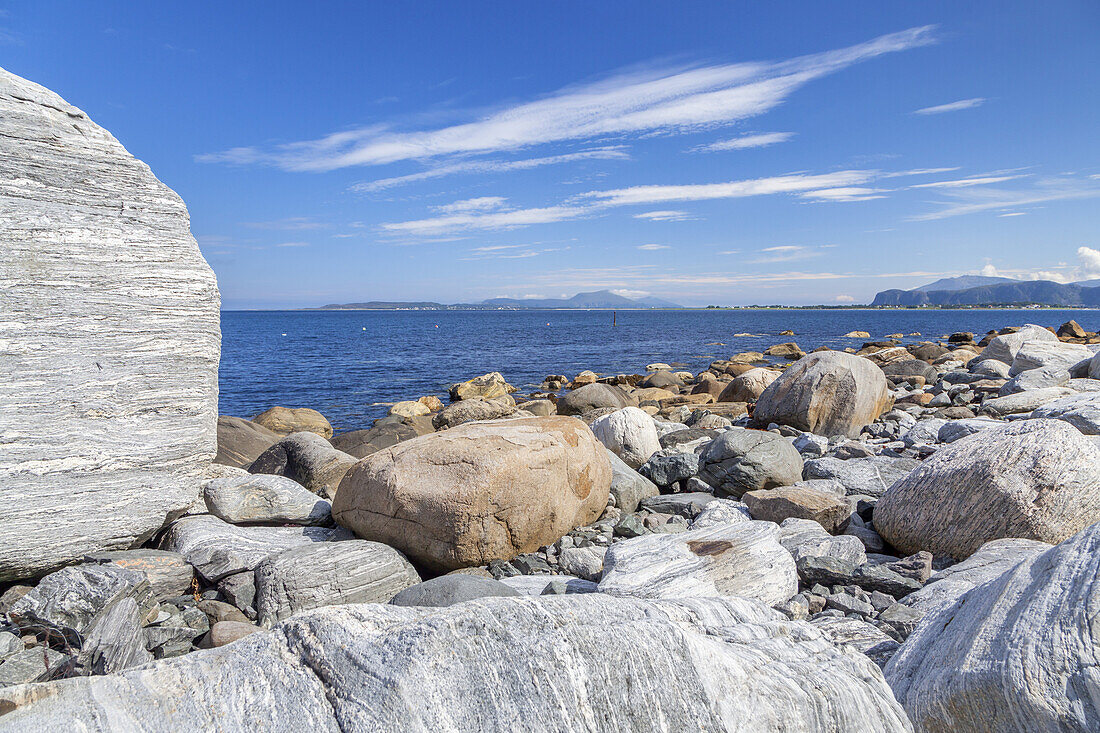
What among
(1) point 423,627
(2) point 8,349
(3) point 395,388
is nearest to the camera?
(1) point 423,627

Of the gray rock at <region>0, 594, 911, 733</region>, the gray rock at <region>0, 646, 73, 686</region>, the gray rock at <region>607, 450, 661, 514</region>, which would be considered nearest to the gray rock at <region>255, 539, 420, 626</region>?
the gray rock at <region>0, 646, 73, 686</region>

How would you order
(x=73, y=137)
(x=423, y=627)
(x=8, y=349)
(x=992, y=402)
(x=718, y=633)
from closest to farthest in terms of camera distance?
(x=423, y=627) < (x=718, y=633) < (x=8, y=349) < (x=73, y=137) < (x=992, y=402)

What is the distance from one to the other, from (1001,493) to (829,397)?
628cm

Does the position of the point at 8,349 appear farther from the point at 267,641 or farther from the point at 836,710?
the point at 836,710

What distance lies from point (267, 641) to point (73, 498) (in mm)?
4372

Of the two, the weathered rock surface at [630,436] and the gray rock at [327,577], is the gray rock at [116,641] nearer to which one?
the gray rock at [327,577]

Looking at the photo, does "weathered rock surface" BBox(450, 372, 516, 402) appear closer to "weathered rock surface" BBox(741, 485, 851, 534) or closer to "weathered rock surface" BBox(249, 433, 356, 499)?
"weathered rock surface" BBox(249, 433, 356, 499)

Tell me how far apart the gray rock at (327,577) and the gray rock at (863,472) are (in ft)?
17.0

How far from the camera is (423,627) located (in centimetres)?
239

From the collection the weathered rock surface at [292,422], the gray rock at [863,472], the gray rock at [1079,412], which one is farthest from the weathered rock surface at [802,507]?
the weathered rock surface at [292,422]

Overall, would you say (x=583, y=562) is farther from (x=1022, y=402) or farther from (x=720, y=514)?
(x=1022, y=402)

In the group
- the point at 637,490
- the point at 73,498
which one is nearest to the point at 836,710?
the point at 637,490

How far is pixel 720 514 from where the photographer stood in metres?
6.84

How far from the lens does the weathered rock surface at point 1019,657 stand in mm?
2502
